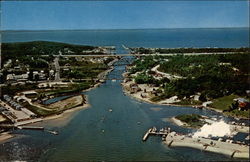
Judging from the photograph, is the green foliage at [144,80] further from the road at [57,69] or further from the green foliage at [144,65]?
the road at [57,69]

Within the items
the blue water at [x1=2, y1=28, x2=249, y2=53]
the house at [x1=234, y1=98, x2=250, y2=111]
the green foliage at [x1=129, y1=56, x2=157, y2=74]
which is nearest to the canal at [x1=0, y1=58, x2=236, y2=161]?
the house at [x1=234, y1=98, x2=250, y2=111]

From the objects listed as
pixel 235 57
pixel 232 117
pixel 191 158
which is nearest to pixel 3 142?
pixel 191 158

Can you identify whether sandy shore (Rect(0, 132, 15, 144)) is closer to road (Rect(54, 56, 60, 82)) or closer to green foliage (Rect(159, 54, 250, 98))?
green foliage (Rect(159, 54, 250, 98))

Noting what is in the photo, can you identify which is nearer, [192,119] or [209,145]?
[209,145]

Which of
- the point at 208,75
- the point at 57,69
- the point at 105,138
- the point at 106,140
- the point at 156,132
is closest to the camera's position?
the point at 106,140

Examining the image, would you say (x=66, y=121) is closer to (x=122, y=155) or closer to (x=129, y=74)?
(x=122, y=155)

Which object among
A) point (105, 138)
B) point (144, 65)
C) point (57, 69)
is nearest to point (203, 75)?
point (144, 65)

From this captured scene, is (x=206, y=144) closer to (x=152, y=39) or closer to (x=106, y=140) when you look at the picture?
(x=106, y=140)

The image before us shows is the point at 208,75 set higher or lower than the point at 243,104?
higher

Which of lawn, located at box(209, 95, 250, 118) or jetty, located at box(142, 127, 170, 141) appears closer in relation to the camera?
jetty, located at box(142, 127, 170, 141)

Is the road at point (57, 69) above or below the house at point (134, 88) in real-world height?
above

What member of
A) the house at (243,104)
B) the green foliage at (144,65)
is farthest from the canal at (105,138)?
the green foliage at (144,65)
